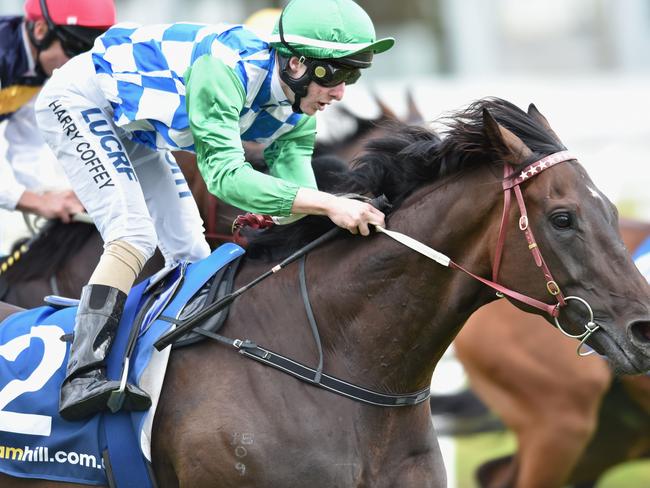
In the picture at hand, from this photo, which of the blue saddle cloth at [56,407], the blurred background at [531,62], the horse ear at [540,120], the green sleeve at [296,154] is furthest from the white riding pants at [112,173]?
the blurred background at [531,62]

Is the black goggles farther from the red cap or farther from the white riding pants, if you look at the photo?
the red cap

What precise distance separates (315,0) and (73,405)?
4.91ft

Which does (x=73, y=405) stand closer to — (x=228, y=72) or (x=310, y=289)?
(x=310, y=289)

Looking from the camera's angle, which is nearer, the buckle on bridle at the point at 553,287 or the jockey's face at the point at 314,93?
the buckle on bridle at the point at 553,287

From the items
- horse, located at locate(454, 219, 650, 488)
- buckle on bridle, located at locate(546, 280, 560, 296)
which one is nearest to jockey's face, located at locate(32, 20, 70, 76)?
buckle on bridle, located at locate(546, 280, 560, 296)

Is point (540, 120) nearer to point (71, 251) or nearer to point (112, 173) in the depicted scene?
point (112, 173)

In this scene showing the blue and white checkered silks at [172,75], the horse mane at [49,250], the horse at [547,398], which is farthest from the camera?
the horse at [547,398]

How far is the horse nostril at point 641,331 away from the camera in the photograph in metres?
3.24

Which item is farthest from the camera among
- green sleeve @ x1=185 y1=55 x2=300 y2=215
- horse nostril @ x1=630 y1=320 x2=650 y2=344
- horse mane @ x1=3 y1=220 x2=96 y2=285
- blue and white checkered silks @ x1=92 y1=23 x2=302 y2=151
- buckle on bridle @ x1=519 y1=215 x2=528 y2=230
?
horse mane @ x1=3 y1=220 x2=96 y2=285

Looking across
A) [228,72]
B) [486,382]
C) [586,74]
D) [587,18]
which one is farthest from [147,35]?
[587,18]

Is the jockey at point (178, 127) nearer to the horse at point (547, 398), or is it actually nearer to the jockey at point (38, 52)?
the jockey at point (38, 52)

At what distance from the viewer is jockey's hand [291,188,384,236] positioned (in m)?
3.48

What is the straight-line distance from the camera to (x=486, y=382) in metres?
6.69

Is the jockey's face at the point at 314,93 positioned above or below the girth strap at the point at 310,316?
above
